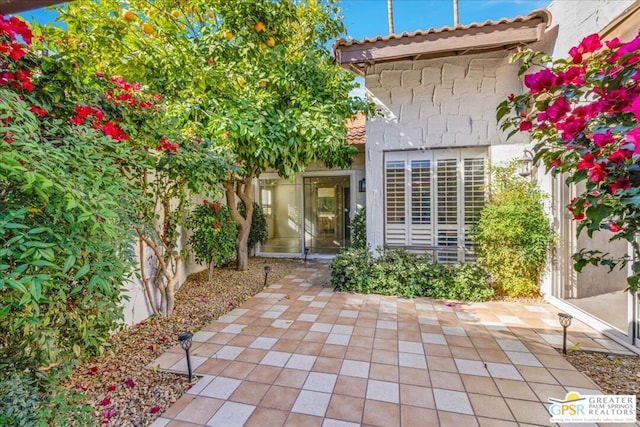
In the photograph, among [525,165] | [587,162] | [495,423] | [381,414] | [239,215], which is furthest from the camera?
[239,215]

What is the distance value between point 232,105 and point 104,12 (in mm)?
3005

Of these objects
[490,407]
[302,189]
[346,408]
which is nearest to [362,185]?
[302,189]

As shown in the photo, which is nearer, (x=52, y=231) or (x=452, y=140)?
(x=52, y=231)

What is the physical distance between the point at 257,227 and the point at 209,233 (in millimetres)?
3546

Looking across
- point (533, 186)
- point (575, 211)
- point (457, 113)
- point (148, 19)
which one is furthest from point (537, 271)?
point (148, 19)

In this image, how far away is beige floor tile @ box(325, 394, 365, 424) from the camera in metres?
2.86

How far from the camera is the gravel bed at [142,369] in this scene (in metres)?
3.01

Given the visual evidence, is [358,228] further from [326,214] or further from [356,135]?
[356,135]

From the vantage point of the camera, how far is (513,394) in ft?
10.5

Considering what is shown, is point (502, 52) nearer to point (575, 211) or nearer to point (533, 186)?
point (533, 186)

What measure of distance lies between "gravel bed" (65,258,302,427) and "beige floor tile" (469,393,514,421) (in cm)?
312

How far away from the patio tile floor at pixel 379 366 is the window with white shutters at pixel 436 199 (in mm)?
1765

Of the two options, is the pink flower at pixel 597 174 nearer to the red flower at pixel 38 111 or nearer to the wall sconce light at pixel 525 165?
the red flower at pixel 38 111

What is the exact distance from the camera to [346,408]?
2.98 meters
